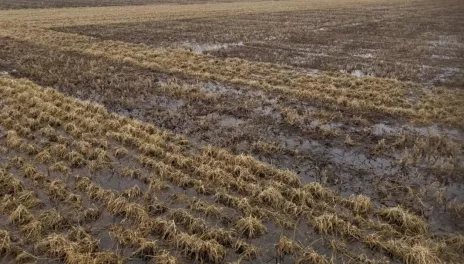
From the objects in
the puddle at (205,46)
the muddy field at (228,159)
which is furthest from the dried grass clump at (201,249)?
the puddle at (205,46)

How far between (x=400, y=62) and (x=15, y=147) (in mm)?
18867

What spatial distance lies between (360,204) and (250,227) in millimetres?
2336

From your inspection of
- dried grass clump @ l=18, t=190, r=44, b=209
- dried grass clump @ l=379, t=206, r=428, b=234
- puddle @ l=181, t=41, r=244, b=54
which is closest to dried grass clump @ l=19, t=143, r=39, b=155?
dried grass clump @ l=18, t=190, r=44, b=209

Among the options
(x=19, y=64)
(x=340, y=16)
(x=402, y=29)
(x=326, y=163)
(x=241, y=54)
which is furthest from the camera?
(x=340, y=16)

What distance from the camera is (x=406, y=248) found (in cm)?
671

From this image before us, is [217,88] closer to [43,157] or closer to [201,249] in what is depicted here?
[43,157]

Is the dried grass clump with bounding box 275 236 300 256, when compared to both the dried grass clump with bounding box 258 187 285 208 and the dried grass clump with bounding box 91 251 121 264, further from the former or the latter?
the dried grass clump with bounding box 91 251 121 264

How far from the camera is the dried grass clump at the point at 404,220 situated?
7.38 meters

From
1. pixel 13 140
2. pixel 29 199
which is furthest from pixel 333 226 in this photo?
pixel 13 140

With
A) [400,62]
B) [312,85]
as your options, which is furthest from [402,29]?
[312,85]

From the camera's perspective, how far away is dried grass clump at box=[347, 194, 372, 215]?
25.7ft

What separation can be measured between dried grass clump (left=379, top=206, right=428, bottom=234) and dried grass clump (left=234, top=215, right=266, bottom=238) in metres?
2.43

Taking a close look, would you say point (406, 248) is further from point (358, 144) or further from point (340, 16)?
point (340, 16)

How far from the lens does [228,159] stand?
9781mm
